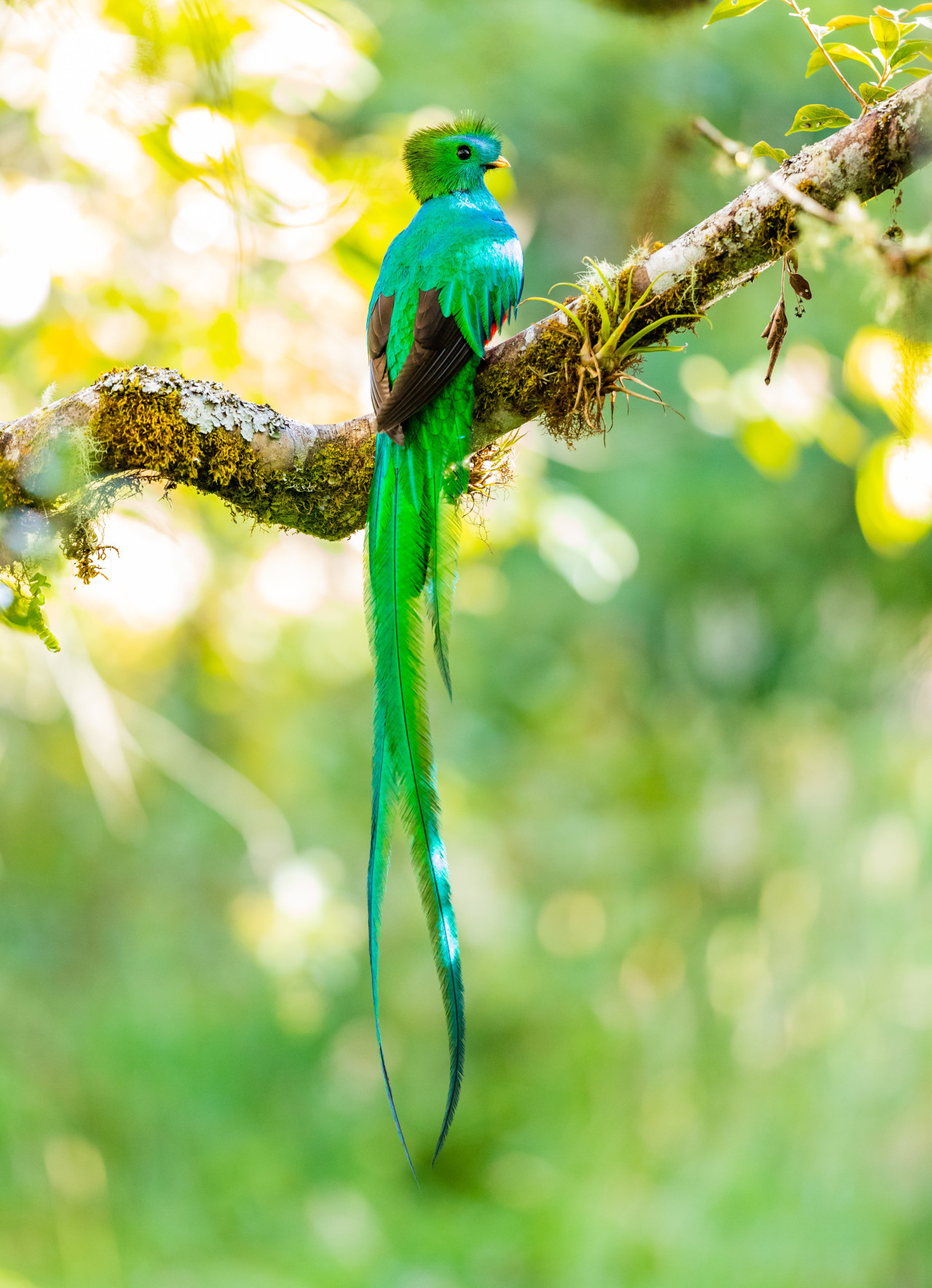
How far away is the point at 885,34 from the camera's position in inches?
39.8

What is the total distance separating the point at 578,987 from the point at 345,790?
1570mm

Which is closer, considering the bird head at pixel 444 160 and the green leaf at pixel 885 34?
the green leaf at pixel 885 34

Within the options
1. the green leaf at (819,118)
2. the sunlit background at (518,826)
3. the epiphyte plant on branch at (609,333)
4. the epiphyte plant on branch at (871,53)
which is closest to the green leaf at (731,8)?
the epiphyte plant on branch at (871,53)

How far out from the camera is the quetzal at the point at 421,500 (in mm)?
1043

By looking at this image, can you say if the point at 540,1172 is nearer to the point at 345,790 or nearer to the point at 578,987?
the point at 578,987

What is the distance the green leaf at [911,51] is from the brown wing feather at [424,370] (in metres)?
0.54

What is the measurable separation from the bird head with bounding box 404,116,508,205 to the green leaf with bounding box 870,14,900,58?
69 centimetres

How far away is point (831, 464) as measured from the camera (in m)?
4.60

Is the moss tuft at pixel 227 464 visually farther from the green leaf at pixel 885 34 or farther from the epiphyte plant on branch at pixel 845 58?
the green leaf at pixel 885 34

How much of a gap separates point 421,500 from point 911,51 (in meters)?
0.69

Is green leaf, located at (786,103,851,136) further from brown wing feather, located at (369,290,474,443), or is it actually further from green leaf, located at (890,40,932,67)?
brown wing feather, located at (369,290,474,443)

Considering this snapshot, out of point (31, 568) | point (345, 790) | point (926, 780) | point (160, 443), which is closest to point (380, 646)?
point (160, 443)

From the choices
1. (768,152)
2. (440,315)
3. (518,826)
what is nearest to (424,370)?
(440,315)

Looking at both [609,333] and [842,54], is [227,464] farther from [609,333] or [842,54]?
[842,54]
